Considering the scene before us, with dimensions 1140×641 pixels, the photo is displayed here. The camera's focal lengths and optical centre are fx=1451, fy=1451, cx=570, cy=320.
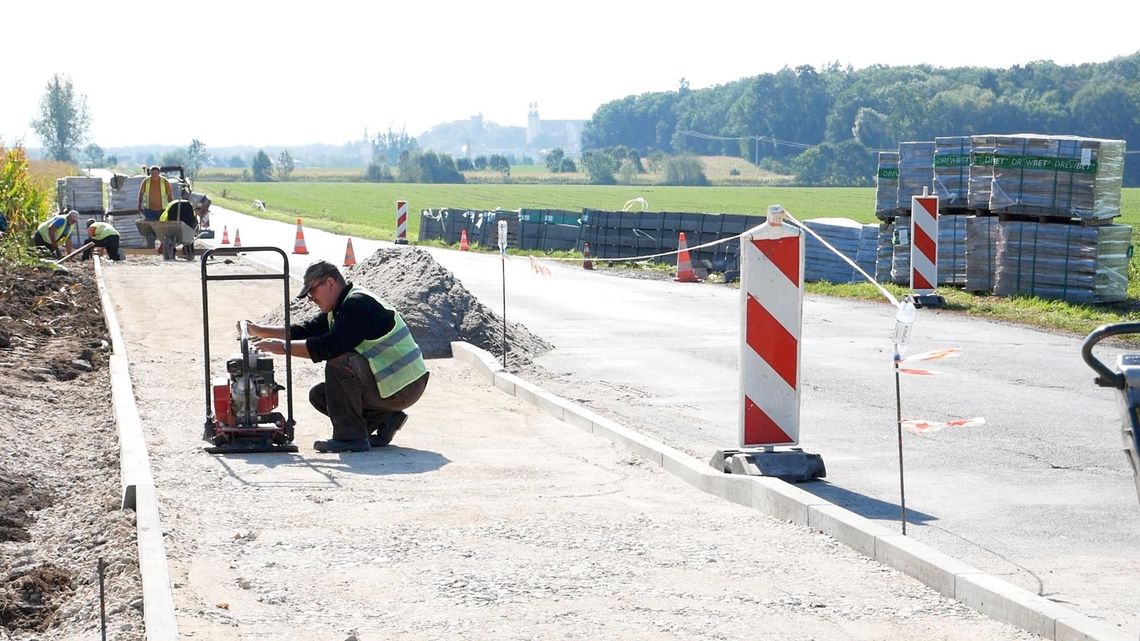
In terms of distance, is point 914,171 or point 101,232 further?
point 101,232

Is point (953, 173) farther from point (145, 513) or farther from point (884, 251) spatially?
point (145, 513)

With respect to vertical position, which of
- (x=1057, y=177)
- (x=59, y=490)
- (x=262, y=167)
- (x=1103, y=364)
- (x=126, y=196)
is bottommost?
(x=262, y=167)

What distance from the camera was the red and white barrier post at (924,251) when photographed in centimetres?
2000

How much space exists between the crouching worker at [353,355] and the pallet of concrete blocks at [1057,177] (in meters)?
12.5

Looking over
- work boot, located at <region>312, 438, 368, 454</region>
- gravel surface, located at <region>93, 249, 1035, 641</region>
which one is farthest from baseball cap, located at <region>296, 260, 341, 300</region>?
gravel surface, located at <region>93, 249, 1035, 641</region>

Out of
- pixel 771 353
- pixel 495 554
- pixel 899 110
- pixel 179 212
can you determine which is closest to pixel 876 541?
pixel 495 554

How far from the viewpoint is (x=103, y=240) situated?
27.7 m

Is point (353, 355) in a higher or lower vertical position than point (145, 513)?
higher

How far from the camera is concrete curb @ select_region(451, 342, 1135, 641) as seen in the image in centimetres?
534

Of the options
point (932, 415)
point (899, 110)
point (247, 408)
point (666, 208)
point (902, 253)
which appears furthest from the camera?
point (899, 110)

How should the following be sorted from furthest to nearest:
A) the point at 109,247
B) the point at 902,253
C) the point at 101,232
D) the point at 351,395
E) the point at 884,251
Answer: the point at 109,247 < the point at 101,232 < the point at 884,251 < the point at 902,253 < the point at 351,395

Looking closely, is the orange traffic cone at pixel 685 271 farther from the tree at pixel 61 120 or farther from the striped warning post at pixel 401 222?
the tree at pixel 61 120

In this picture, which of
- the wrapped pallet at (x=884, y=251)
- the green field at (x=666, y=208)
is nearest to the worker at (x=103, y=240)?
the green field at (x=666, y=208)

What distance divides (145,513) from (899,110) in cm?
14581
